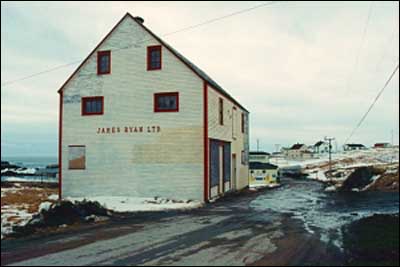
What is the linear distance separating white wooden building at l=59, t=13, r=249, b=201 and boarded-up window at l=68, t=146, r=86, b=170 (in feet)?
0.20

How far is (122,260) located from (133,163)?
49.7ft

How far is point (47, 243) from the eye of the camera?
10898 millimetres

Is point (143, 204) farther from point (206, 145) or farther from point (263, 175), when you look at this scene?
point (263, 175)

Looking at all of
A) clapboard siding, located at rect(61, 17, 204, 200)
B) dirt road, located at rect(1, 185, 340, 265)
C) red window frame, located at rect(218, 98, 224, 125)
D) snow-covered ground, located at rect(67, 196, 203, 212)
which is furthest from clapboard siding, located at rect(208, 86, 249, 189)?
dirt road, located at rect(1, 185, 340, 265)

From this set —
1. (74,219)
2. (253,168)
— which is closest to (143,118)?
(74,219)

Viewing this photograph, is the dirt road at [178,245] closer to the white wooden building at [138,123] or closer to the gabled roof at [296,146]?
the white wooden building at [138,123]

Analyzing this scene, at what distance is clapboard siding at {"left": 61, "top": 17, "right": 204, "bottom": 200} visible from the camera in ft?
75.2

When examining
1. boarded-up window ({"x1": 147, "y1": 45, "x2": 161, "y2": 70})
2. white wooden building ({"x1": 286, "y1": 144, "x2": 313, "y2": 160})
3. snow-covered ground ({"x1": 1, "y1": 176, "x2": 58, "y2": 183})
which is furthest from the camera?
white wooden building ({"x1": 286, "y1": 144, "x2": 313, "y2": 160})

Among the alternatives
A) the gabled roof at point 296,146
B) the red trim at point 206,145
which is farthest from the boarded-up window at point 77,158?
the gabled roof at point 296,146

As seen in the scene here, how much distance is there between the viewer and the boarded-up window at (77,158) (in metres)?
24.8

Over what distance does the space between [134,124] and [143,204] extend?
4.99m

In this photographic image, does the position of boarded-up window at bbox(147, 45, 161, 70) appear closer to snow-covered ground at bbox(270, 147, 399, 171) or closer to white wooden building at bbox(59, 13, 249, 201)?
white wooden building at bbox(59, 13, 249, 201)

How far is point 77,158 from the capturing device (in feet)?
81.7

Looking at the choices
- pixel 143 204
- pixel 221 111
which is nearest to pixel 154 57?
pixel 221 111
